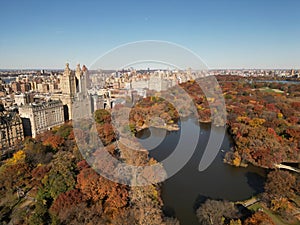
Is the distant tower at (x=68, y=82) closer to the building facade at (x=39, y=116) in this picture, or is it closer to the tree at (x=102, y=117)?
the building facade at (x=39, y=116)

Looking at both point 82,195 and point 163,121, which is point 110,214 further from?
point 163,121

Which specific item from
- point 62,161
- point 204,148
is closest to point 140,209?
point 62,161

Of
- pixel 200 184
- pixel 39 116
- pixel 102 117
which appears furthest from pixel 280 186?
pixel 39 116

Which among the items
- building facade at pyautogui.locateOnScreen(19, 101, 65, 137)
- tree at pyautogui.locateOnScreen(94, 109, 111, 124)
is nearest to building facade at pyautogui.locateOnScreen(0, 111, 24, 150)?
building facade at pyautogui.locateOnScreen(19, 101, 65, 137)

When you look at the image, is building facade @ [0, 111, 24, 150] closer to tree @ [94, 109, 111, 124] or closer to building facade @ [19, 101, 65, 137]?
building facade @ [19, 101, 65, 137]

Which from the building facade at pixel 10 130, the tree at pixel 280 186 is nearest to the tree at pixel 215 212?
the tree at pixel 280 186
